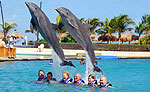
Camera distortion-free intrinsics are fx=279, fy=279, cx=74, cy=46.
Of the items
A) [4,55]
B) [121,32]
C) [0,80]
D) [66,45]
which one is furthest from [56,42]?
[121,32]

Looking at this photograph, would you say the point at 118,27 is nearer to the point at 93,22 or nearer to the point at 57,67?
the point at 93,22

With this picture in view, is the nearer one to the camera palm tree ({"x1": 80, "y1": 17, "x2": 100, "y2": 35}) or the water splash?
the water splash

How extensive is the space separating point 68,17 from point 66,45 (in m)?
32.8

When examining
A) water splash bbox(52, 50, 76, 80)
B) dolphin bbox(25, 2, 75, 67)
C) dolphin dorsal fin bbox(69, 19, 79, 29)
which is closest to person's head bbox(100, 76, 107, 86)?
dolphin bbox(25, 2, 75, 67)

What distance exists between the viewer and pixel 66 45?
43.1m

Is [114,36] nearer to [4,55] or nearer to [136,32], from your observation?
[136,32]

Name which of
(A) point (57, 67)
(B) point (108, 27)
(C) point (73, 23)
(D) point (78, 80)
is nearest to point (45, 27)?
(C) point (73, 23)

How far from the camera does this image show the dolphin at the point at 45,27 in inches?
420

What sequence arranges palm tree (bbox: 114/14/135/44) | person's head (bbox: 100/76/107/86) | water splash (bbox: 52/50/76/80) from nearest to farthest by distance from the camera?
person's head (bbox: 100/76/107/86) → water splash (bbox: 52/50/76/80) → palm tree (bbox: 114/14/135/44)

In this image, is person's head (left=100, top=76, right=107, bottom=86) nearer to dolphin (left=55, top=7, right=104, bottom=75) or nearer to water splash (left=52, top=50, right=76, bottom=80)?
dolphin (left=55, top=7, right=104, bottom=75)

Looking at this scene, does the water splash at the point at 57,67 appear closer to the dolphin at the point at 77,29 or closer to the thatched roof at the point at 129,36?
the dolphin at the point at 77,29

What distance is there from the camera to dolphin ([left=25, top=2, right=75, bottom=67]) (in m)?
10.7

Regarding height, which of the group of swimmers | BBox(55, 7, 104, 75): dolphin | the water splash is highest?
BBox(55, 7, 104, 75): dolphin

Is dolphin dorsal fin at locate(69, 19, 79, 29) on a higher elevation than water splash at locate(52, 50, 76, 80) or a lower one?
higher
